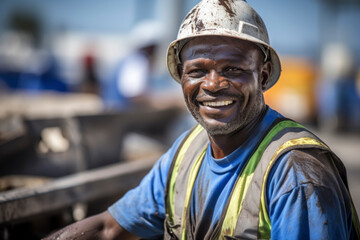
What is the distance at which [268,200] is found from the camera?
5.33 feet

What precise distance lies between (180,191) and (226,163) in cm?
32

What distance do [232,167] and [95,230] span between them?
0.86 metres

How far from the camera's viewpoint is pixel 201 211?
6.25 ft

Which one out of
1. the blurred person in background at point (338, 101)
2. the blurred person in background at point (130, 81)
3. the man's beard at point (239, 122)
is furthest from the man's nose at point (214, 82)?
the blurred person in background at point (338, 101)

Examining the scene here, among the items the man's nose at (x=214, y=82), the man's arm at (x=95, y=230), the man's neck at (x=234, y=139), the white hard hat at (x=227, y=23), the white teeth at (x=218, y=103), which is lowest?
the man's arm at (x=95, y=230)

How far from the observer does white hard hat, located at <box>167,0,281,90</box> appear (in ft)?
6.08

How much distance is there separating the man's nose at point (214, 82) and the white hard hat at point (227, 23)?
19 cm

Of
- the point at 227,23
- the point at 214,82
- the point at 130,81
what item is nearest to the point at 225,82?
the point at 214,82

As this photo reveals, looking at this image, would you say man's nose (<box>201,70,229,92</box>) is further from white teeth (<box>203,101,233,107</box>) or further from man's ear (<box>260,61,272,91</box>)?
man's ear (<box>260,61,272,91</box>)

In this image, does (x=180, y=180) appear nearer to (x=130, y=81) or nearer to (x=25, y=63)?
(x=130, y=81)

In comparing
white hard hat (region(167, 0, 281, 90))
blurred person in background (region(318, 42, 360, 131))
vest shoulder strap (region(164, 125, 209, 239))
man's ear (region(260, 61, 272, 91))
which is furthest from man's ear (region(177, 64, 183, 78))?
blurred person in background (region(318, 42, 360, 131))

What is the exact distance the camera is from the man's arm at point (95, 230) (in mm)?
2158

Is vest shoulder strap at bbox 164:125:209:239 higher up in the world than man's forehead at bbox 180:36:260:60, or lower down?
lower down

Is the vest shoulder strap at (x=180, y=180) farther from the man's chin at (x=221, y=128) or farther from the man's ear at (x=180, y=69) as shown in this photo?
the man's ear at (x=180, y=69)
